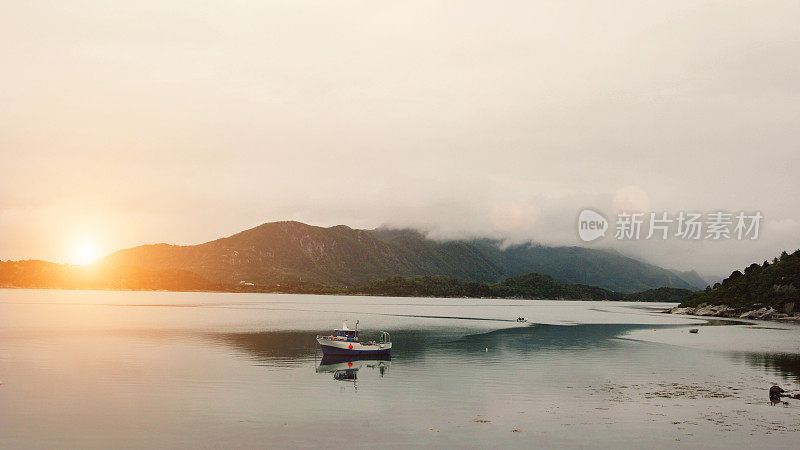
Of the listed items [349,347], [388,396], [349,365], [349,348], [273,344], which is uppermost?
[349,347]

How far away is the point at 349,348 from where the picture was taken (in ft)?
279

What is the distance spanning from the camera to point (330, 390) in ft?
192

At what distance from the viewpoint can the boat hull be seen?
84875 millimetres

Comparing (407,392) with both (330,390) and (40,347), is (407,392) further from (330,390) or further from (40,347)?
(40,347)

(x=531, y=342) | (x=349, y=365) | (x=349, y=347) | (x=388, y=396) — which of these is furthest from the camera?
(x=531, y=342)

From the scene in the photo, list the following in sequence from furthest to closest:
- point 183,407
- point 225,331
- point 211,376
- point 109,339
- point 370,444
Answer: point 225,331, point 109,339, point 211,376, point 183,407, point 370,444

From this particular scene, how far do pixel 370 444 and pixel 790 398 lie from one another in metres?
42.9

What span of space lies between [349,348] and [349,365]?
6.05 m

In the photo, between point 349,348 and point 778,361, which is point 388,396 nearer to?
point 349,348

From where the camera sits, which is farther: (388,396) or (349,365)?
(349,365)

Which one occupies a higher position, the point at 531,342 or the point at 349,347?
the point at 349,347

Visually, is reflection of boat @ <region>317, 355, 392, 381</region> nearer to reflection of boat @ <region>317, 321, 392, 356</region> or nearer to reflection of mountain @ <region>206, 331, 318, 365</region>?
reflection of boat @ <region>317, 321, 392, 356</region>

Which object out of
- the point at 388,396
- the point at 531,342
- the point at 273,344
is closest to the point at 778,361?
the point at 531,342

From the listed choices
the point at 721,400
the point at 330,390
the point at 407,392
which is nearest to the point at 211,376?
the point at 330,390
